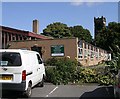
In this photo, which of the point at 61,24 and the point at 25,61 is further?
the point at 61,24

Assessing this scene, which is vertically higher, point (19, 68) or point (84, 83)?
point (19, 68)

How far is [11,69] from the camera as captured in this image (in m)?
11.0

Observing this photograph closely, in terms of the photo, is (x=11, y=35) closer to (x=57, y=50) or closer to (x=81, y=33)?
(x=57, y=50)

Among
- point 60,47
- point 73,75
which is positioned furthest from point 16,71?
point 60,47

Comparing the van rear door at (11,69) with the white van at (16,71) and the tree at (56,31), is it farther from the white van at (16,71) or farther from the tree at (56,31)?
the tree at (56,31)

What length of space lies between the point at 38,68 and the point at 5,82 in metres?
2.76

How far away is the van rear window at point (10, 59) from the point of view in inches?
442

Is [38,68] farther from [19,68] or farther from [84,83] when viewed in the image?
[84,83]

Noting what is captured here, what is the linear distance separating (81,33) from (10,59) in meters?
92.2

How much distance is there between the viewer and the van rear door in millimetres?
10984

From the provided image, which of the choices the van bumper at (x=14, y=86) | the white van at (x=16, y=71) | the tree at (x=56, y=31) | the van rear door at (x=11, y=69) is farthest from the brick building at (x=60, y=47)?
the tree at (x=56, y=31)

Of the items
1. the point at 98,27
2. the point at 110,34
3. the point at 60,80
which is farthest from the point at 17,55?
the point at 98,27

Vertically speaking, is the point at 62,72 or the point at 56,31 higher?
the point at 56,31

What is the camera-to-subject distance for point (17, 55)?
11398 mm
